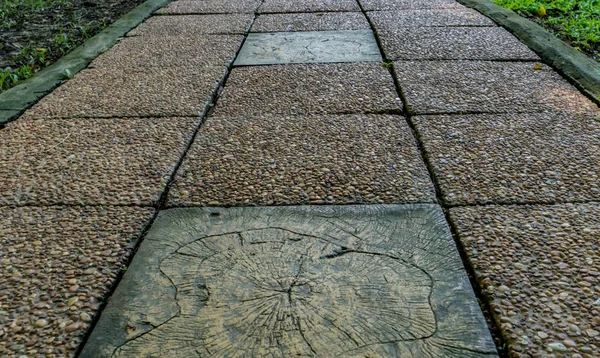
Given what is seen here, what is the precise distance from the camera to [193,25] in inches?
165

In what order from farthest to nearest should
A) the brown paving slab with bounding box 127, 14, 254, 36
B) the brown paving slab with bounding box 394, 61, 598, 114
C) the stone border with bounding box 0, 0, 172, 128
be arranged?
1. the brown paving slab with bounding box 127, 14, 254, 36
2. the stone border with bounding box 0, 0, 172, 128
3. the brown paving slab with bounding box 394, 61, 598, 114

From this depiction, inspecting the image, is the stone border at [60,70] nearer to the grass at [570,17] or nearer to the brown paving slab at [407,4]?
the brown paving slab at [407,4]

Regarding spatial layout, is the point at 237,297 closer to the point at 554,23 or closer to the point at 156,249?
the point at 156,249

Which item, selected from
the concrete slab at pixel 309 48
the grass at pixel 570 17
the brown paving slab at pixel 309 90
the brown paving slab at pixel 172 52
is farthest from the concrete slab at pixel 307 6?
the brown paving slab at pixel 309 90

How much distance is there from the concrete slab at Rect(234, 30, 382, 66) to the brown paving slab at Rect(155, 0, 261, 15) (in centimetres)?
99

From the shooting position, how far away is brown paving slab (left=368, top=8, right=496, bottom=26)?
4.00 meters

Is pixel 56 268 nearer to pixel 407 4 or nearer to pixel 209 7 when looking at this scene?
pixel 209 7

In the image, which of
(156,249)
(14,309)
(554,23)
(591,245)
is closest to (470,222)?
(591,245)

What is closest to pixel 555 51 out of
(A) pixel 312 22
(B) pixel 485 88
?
(B) pixel 485 88

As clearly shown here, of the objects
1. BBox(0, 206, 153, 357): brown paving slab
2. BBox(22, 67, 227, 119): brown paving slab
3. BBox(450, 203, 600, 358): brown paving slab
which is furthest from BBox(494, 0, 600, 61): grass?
BBox(0, 206, 153, 357): brown paving slab

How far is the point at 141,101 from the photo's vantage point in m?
2.66

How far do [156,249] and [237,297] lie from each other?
1.15 ft

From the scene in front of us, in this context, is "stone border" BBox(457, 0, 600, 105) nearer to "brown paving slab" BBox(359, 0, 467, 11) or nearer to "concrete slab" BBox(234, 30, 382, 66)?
"brown paving slab" BBox(359, 0, 467, 11)

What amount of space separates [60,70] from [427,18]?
274 cm
